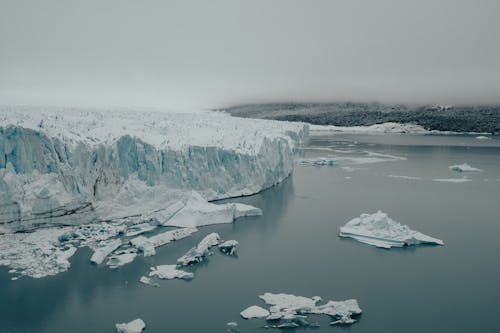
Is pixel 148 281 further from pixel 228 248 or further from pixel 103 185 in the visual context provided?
pixel 103 185

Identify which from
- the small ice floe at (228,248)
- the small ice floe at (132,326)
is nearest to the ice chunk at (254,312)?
the small ice floe at (132,326)

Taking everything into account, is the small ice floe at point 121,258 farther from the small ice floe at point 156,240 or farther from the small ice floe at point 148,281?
the small ice floe at point 148,281

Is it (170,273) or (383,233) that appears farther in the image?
(383,233)

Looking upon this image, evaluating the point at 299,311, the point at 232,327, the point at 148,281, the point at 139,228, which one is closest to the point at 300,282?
the point at 299,311

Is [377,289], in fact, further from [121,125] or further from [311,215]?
[121,125]

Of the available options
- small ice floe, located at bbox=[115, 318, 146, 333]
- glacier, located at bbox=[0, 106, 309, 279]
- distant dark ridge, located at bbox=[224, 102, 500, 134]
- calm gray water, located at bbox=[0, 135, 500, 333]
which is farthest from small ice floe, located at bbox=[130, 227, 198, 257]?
distant dark ridge, located at bbox=[224, 102, 500, 134]

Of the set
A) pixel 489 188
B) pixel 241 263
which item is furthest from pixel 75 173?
pixel 489 188
